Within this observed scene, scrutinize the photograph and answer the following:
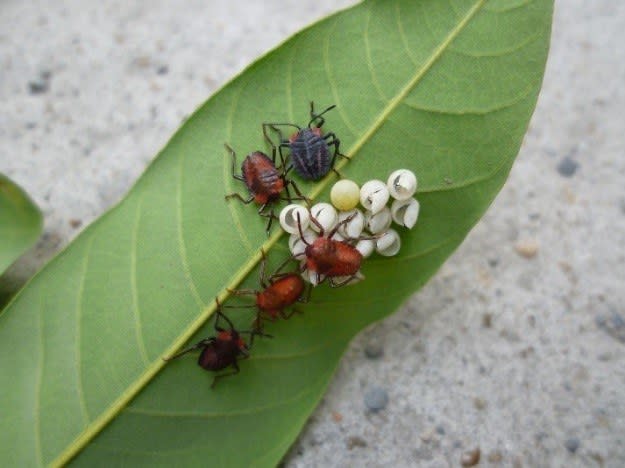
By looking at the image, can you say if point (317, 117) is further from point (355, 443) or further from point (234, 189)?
point (355, 443)

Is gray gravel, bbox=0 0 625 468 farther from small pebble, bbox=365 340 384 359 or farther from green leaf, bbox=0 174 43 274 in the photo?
green leaf, bbox=0 174 43 274

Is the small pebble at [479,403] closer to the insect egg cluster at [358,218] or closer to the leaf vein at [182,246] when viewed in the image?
the insect egg cluster at [358,218]

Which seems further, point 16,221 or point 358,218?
point 16,221

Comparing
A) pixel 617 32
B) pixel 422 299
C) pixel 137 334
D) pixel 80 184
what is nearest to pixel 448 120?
pixel 422 299

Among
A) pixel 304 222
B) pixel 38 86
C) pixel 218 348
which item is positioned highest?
pixel 38 86

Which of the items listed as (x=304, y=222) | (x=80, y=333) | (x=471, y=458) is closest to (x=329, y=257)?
(x=304, y=222)

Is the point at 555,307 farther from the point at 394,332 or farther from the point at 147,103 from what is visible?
the point at 147,103

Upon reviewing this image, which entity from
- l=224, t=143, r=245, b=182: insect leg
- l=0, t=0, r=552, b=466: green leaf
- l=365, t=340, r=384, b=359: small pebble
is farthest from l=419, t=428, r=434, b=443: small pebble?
l=224, t=143, r=245, b=182: insect leg

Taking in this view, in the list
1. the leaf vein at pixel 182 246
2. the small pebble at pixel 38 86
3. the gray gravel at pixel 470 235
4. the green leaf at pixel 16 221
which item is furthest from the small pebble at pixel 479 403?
the small pebble at pixel 38 86
